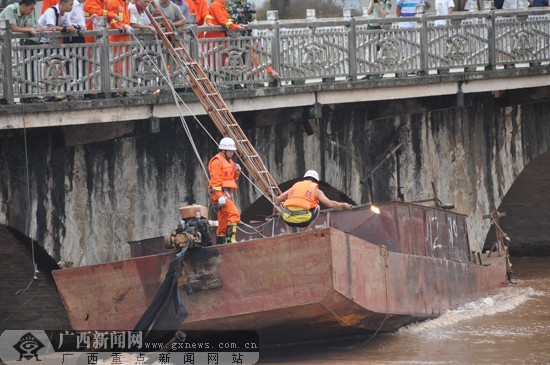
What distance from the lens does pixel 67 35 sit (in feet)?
66.6

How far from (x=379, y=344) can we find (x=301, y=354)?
1270 millimetres

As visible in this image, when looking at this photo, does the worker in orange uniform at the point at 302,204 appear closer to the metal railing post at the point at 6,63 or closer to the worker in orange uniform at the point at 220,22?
the worker in orange uniform at the point at 220,22

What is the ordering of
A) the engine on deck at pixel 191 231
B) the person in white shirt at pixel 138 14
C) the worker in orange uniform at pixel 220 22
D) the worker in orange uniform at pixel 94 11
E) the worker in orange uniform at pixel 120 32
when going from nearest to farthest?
1. the engine on deck at pixel 191 231
2. the worker in orange uniform at pixel 120 32
3. the worker in orange uniform at pixel 94 11
4. the person in white shirt at pixel 138 14
5. the worker in orange uniform at pixel 220 22

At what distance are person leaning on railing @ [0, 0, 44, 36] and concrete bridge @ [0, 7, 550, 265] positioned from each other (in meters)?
0.50

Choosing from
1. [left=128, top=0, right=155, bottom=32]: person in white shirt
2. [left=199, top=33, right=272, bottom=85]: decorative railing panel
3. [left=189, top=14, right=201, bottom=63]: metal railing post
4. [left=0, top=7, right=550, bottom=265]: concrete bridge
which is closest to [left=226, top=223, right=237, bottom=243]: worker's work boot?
[left=0, top=7, right=550, bottom=265]: concrete bridge

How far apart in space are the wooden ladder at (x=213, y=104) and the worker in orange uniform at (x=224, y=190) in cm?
104

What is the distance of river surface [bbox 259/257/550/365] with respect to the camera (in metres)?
19.5

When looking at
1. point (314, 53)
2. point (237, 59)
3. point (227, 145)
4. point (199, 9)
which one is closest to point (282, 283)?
point (227, 145)

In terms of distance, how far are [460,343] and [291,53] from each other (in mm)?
4846

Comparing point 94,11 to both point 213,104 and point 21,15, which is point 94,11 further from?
point 213,104


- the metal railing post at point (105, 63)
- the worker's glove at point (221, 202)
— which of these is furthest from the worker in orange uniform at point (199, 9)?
the worker's glove at point (221, 202)

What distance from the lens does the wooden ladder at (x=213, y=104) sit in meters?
21.0

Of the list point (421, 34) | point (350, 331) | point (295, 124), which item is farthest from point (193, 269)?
point (421, 34)

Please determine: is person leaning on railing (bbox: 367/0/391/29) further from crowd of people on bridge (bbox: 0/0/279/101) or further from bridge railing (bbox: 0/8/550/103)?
crowd of people on bridge (bbox: 0/0/279/101)
